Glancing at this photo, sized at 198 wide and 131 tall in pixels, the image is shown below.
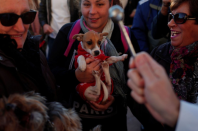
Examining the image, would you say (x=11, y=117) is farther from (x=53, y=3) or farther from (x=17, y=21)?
(x=53, y=3)

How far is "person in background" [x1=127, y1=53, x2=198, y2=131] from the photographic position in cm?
80

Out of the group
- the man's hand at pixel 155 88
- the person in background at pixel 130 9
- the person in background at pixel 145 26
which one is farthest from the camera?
the person in background at pixel 130 9

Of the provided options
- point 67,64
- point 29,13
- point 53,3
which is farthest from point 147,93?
point 53,3

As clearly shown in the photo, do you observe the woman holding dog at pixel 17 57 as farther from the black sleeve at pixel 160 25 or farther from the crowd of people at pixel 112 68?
the black sleeve at pixel 160 25

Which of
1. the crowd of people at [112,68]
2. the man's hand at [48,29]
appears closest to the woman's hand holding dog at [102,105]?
the crowd of people at [112,68]

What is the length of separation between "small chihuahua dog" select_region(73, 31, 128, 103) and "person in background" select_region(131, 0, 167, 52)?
176cm

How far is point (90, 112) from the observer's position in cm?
205

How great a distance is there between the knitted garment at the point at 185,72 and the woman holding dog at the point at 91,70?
1.88ft

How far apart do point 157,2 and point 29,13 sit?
2.61 meters

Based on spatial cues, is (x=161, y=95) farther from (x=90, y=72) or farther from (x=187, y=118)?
(x=90, y=72)

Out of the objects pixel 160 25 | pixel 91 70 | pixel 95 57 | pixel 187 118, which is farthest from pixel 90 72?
pixel 160 25

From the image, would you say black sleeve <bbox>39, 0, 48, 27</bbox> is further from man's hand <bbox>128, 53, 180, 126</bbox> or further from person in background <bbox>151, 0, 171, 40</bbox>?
man's hand <bbox>128, 53, 180, 126</bbox>

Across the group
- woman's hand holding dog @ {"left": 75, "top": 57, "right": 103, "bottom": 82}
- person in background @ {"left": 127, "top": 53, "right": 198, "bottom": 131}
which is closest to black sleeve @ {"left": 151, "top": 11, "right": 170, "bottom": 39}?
woman's hand holding dog @ {"left": 75, "top": 57, "right": 103, "bottom": 82}

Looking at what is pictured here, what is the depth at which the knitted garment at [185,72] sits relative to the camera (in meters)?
1.71
